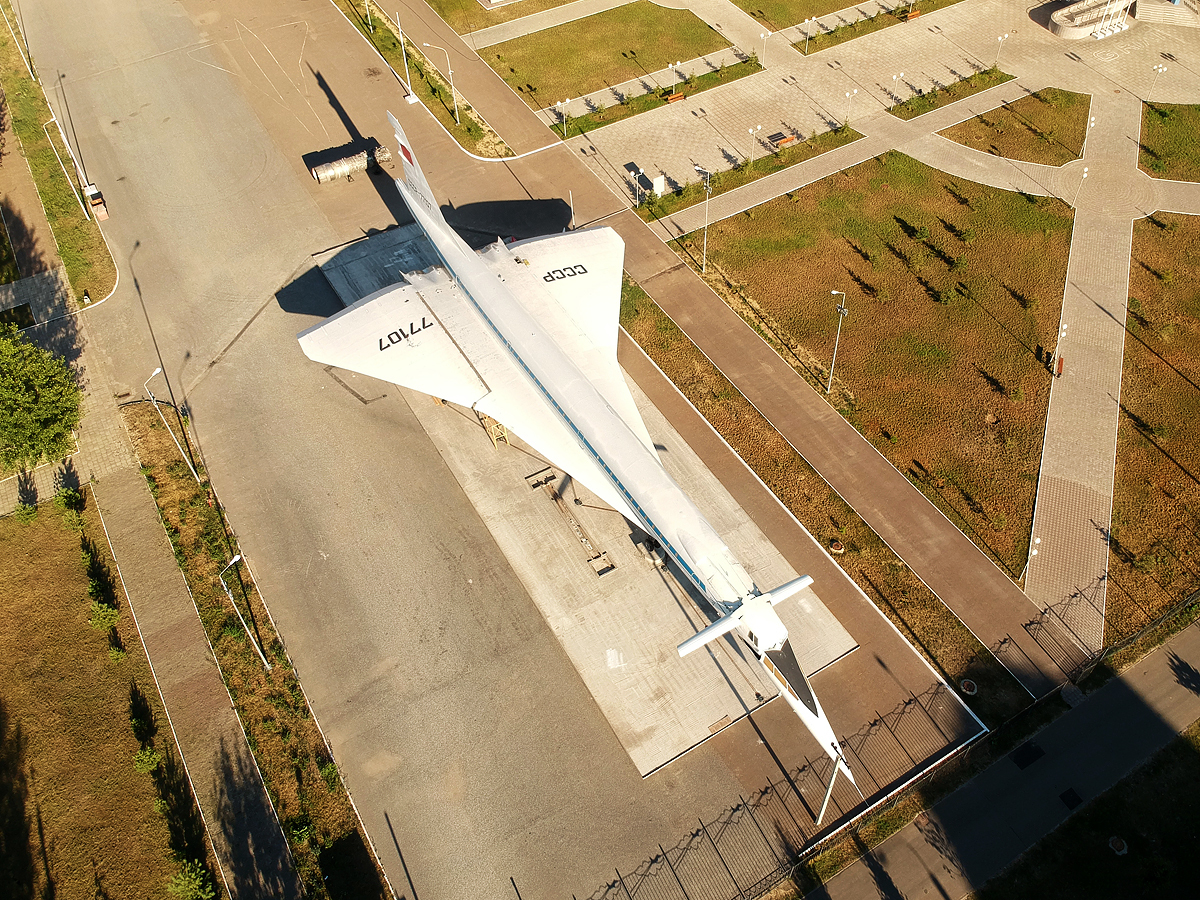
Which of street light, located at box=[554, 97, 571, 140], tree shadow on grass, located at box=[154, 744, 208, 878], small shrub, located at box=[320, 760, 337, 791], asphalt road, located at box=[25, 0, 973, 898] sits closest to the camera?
tree shadow on grass, located at box=[154, 744, 208, 878]

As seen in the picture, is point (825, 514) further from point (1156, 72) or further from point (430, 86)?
point (1156, 72)

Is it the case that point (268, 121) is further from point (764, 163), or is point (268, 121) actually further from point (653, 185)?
point (764, 163)

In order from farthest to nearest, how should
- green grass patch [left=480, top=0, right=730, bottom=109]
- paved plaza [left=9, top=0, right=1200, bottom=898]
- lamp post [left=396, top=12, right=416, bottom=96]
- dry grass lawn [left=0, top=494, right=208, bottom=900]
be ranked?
green grass patch [left=480, top=0, right=730, bottom=109]
lamp post [left=396, top=12, right=416, bottom=96]
paved plaza [left=9, top=0, right=1200, bottom=898]
dry grass lawn [left=0, top=494, right=208, bottom=900]

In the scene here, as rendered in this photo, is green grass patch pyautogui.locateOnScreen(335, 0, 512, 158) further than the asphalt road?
Yes

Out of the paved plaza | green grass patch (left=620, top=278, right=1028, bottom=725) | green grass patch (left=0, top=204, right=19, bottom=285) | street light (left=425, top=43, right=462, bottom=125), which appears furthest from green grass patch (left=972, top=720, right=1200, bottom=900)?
green grass patch (left=0, top=204, right=19, bottom=285)

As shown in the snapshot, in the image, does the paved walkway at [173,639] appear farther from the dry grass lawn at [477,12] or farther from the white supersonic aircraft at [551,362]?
the dry grass lawn at [477,12]

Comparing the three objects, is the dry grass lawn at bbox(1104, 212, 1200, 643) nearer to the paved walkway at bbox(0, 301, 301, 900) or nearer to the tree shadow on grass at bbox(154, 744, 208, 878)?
the paved walkway at bbox(0, 301, 301, 900)

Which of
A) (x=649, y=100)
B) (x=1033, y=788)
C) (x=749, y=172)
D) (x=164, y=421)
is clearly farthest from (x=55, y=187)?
(x=1033, y=788)
